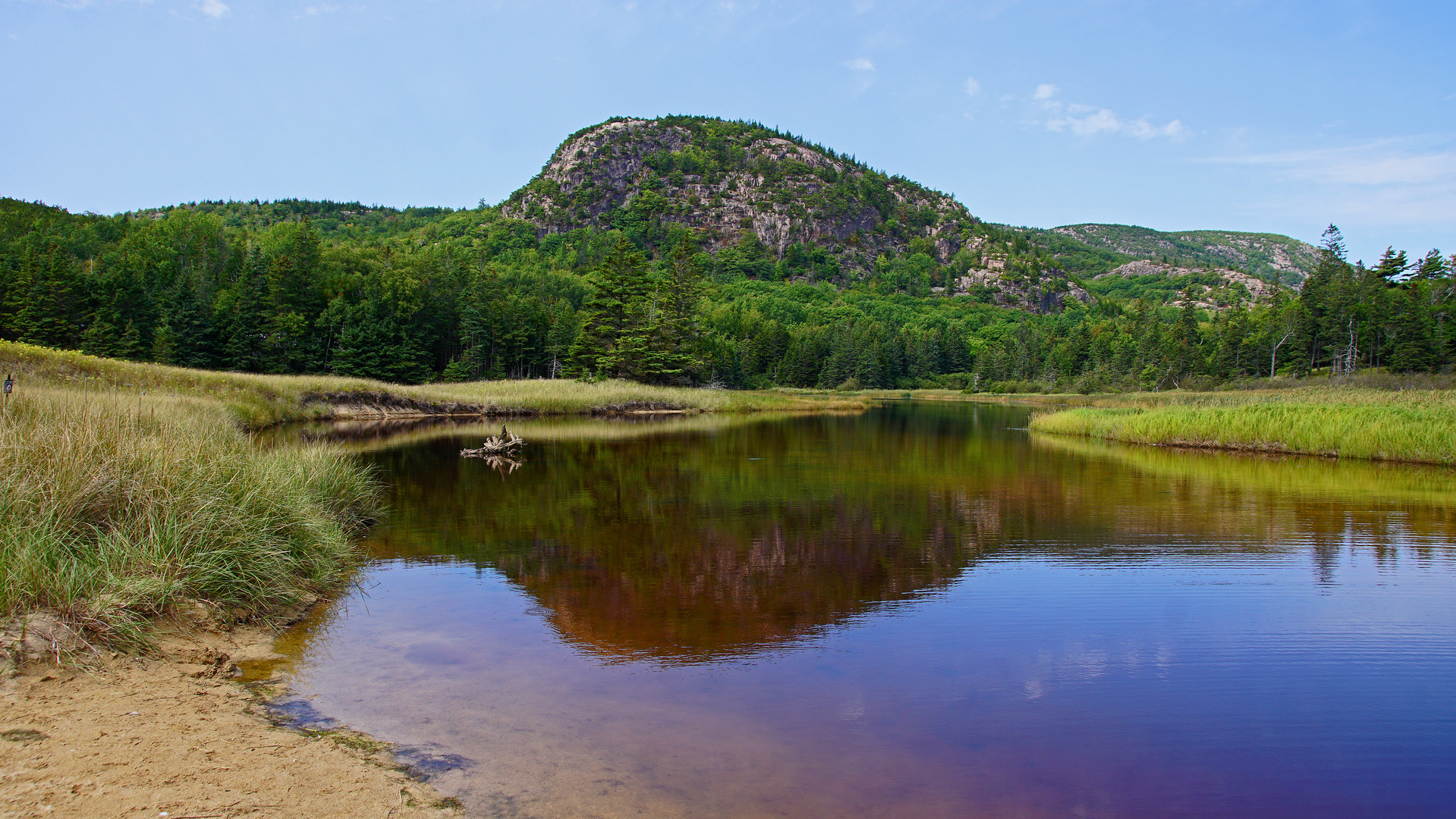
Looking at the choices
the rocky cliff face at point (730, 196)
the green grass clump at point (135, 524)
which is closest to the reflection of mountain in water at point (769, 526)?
the green grass clump at point (135, 524)

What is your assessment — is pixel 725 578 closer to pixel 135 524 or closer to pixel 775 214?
pixel 135 524

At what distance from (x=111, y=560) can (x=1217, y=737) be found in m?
7.91

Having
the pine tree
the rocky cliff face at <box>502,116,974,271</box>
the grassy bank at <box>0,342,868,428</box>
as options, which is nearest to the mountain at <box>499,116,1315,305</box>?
the rocky cliff face at <box>502,116,974,271</box>

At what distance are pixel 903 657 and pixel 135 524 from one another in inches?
258

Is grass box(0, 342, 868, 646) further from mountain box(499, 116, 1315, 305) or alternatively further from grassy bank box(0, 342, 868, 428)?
mountain box(499, 116, 1315, 305)

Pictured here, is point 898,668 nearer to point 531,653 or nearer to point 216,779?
point 531,653

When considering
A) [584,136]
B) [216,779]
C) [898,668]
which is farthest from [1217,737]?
[584,136]

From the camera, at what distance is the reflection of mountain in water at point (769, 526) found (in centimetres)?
734

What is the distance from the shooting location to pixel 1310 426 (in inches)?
843

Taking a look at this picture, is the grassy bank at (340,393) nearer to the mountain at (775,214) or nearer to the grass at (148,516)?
the grass at (148,516)

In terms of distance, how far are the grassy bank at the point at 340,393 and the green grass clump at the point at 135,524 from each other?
6308 mm

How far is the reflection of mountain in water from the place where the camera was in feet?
24.1

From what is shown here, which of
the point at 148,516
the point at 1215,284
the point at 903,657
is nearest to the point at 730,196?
the point at 1215,284

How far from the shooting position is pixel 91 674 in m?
4.45
